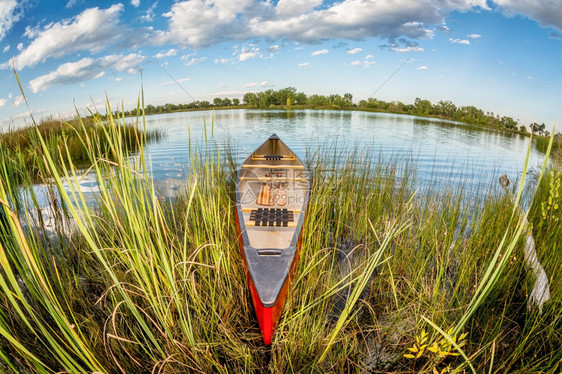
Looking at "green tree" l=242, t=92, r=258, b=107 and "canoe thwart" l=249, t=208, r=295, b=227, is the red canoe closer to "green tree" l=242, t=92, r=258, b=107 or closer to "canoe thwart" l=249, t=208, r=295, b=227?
"canoe thwart" l=249, t=208, r=295, b=227

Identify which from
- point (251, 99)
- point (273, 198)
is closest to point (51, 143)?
point (273, 198)

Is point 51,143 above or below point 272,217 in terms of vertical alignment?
above

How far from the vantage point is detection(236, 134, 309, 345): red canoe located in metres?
2.80

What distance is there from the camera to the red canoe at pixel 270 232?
2801 mm

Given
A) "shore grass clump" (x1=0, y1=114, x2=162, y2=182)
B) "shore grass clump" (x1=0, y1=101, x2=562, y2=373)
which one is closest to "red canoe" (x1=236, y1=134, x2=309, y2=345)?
"shore grass clump" (x1=0, y1=101, x2=562, y2=373)

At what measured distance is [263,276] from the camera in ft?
9.79

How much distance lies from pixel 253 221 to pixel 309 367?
2.09m

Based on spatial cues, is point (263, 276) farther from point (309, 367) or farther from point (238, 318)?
point (309, 367)

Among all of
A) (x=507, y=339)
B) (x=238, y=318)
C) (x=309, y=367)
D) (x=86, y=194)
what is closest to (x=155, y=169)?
(x=86, y=194)

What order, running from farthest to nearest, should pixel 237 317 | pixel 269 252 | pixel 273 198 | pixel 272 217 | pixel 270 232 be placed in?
1. pixel 273 198
2. pixel 272 217
3. pixel 270 232
4. pixel 269 252
5. pixel 237 317

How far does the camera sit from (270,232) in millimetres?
4051

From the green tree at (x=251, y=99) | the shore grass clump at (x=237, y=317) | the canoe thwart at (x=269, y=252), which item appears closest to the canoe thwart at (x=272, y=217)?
the shore grass clump at (x=237, y=317)

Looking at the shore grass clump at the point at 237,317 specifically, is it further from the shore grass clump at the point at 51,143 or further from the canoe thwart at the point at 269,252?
the canoe thwart at the point at 269,252

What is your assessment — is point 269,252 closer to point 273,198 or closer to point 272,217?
point 272,217
